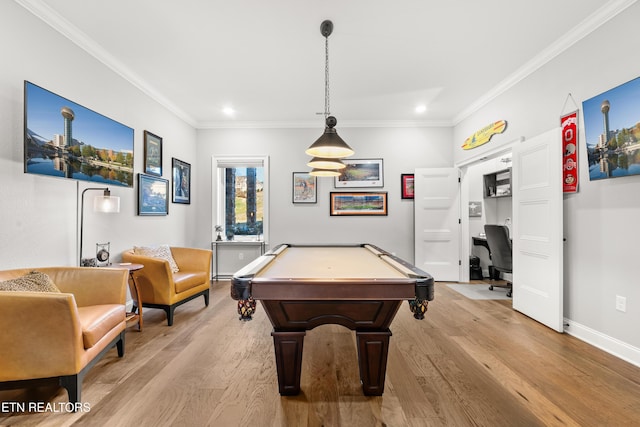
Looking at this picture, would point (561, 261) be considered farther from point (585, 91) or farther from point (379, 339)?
point (379, 339)

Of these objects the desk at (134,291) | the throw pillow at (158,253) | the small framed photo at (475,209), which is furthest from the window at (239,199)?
the small framed photo at (475,209)

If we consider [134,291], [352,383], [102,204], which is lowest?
[352,383]

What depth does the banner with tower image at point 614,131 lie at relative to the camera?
2.18 metres

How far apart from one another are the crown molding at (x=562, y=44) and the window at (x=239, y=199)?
386 centimetres

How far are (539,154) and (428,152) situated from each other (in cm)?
224

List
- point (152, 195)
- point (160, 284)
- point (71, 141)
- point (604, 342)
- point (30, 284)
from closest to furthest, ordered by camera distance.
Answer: point (30, 284), point (604, 342), point (71, 141), point (160, 284), point (152, 195)

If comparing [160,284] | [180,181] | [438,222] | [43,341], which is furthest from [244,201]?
[43,341]

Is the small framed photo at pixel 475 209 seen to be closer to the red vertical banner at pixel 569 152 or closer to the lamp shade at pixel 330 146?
the red vertical banner at pixel 569 152

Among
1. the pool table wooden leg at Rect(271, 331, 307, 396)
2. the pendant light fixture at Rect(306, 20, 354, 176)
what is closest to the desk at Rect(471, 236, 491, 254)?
the pendant light fixture at Rect(306, 20, 354, 176)

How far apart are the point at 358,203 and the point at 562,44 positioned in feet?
10.8

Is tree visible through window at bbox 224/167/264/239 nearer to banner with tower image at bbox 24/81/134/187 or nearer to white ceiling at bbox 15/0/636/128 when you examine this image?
white ceiling at bbox 15/0/636/128

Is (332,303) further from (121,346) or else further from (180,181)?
(180,181)

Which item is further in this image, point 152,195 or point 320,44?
point 152,195

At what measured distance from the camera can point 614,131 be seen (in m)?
2.34
